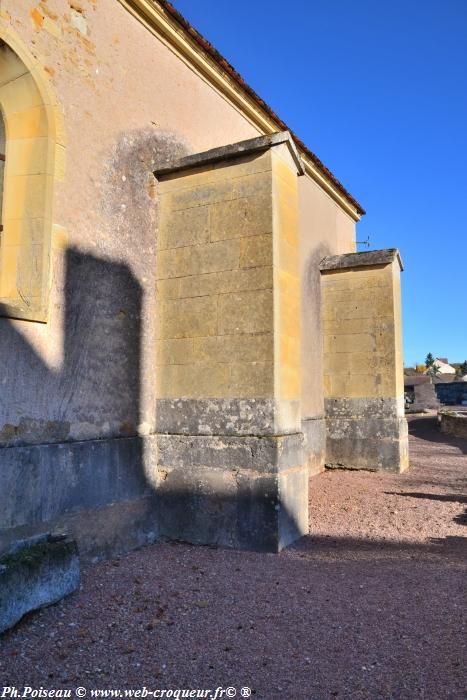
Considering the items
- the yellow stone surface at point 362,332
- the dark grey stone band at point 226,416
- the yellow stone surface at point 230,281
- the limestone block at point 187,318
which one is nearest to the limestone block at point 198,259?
the yellow stone surface at point 230,281

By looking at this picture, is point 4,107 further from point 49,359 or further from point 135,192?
point 49,359

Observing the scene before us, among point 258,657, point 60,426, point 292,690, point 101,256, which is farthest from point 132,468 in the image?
point 292,690

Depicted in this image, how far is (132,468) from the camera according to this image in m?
4.48

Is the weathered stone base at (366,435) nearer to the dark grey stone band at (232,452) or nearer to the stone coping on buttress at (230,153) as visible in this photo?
the dark grey stone band at (232,452)

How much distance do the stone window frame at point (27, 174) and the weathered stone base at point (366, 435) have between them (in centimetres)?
613

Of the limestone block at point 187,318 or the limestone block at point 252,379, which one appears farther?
the limestone block at point 187,318

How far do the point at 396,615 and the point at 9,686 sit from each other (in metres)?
2.13

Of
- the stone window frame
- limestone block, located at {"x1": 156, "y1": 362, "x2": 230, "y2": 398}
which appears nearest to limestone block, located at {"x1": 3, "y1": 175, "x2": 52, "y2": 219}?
the stone window frame

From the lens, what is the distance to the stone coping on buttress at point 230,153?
15.2ft

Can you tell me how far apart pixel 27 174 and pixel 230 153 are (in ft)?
5.93

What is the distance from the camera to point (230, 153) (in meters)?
4.78

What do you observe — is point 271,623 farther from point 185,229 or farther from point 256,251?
point 185,229

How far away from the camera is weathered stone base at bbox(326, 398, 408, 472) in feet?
27.4

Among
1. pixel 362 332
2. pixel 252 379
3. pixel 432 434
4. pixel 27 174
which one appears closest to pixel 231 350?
pixel 252 379
